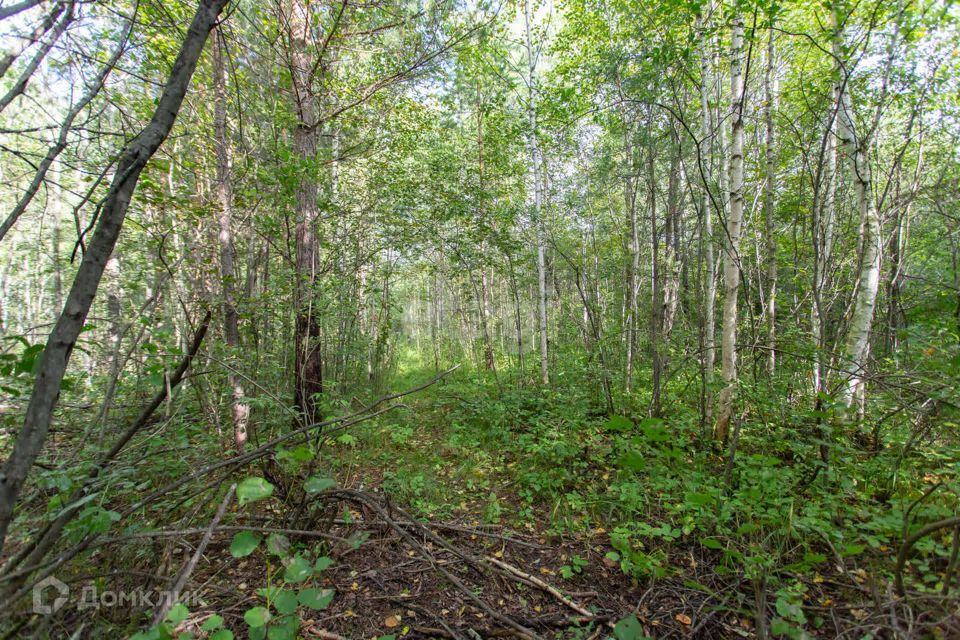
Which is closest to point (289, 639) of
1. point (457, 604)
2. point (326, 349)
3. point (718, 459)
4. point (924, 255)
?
point (457, 604)

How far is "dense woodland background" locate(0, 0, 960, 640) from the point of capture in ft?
4.98

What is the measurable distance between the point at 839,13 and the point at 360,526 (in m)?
6.46

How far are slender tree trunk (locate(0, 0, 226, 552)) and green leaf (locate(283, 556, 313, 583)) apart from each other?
74 centimetres

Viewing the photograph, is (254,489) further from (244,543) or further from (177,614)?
(177,614)

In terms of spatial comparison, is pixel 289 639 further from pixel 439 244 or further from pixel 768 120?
pixel 768 120

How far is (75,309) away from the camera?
108 centimetres

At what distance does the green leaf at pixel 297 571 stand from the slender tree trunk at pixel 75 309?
739mm

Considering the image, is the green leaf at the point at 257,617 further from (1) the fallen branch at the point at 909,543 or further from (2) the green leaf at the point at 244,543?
(1) the fallen branch at the point at 909,543

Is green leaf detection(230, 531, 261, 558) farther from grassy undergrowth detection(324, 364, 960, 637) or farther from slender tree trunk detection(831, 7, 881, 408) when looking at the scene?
slender tree trunk detection(831, 7, 881, 408)

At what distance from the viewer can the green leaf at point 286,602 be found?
1.19 meters

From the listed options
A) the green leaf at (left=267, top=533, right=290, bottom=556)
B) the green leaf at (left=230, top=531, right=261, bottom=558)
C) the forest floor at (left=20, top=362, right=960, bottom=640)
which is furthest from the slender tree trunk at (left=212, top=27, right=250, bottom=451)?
the green leaf at (left=230, top=531, right=261, bottom=558)

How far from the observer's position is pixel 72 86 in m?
1.72

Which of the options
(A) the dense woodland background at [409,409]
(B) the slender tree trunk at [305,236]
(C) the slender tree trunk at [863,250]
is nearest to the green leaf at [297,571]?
(A) the dense woodland background at [409,409]

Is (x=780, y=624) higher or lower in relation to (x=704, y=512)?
higher
